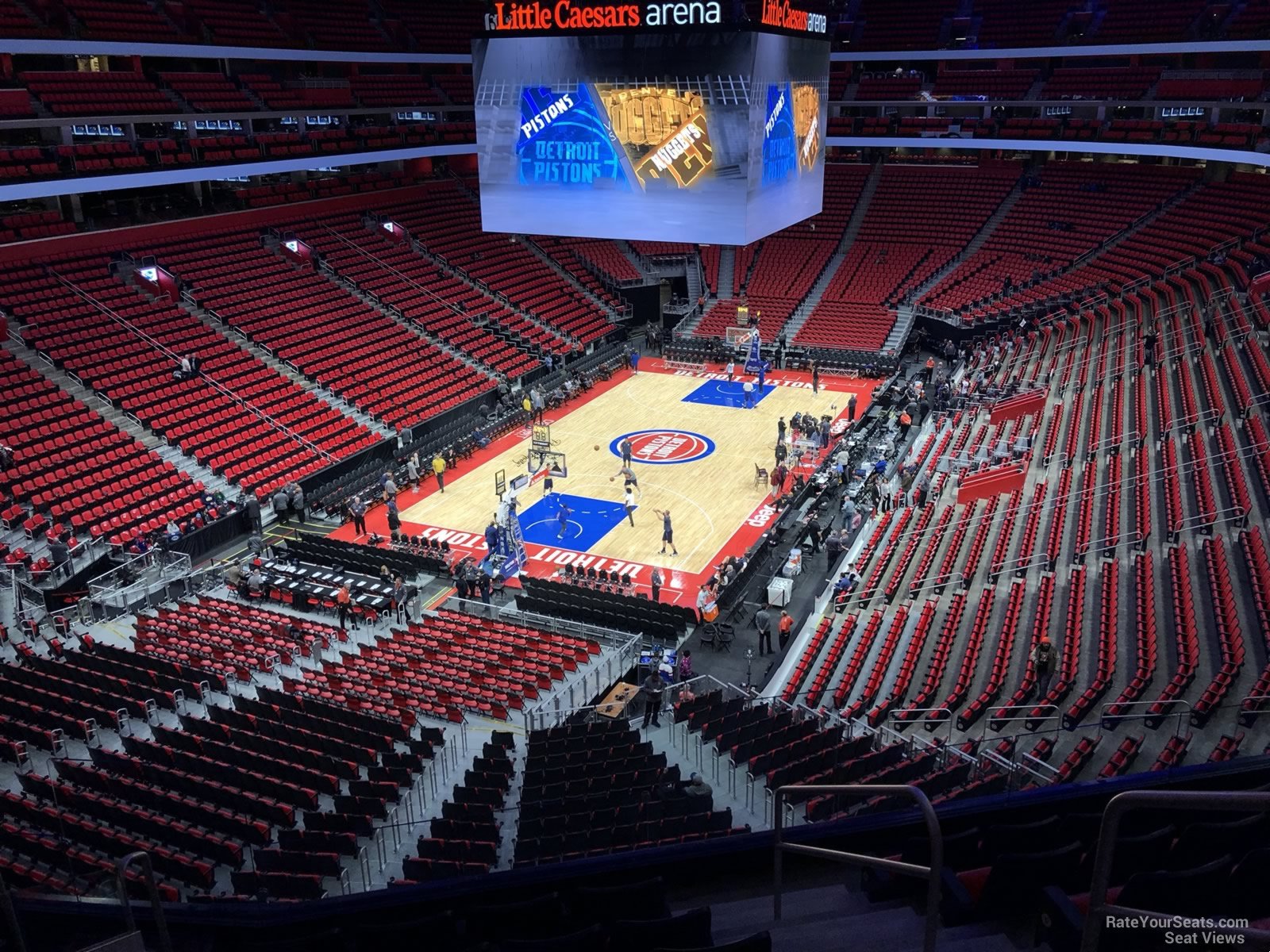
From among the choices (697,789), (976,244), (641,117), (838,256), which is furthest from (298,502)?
(976,244)

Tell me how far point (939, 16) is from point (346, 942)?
1988 inches

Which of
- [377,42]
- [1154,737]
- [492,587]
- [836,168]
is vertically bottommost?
[492,587]

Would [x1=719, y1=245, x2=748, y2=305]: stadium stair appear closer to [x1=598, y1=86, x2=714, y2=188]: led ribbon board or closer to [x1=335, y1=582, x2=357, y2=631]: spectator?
[x1=598, y1=86, x2=714, y2=188]: led ribbon board

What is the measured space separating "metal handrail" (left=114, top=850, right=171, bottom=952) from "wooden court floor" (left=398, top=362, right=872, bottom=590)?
652 inches

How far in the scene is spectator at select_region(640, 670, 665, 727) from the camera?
14.8 meters

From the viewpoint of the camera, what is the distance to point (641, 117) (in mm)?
18844

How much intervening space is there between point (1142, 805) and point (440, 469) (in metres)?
24.7

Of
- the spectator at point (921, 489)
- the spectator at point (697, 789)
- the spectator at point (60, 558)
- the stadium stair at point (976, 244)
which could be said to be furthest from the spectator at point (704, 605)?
the stadium stair at point (976, 244)

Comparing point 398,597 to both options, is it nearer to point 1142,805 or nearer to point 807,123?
point 807,123

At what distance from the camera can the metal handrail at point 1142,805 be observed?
9.20 ft

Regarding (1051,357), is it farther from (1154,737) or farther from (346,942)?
(346,942)

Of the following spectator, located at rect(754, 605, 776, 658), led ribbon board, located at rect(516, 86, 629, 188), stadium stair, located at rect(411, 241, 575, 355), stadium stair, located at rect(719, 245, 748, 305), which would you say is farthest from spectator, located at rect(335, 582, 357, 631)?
stadium stair, located at rect(719, 245, 748, 305)

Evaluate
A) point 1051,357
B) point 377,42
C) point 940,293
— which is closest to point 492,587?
point 1051,357

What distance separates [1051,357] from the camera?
30688 millimetres
